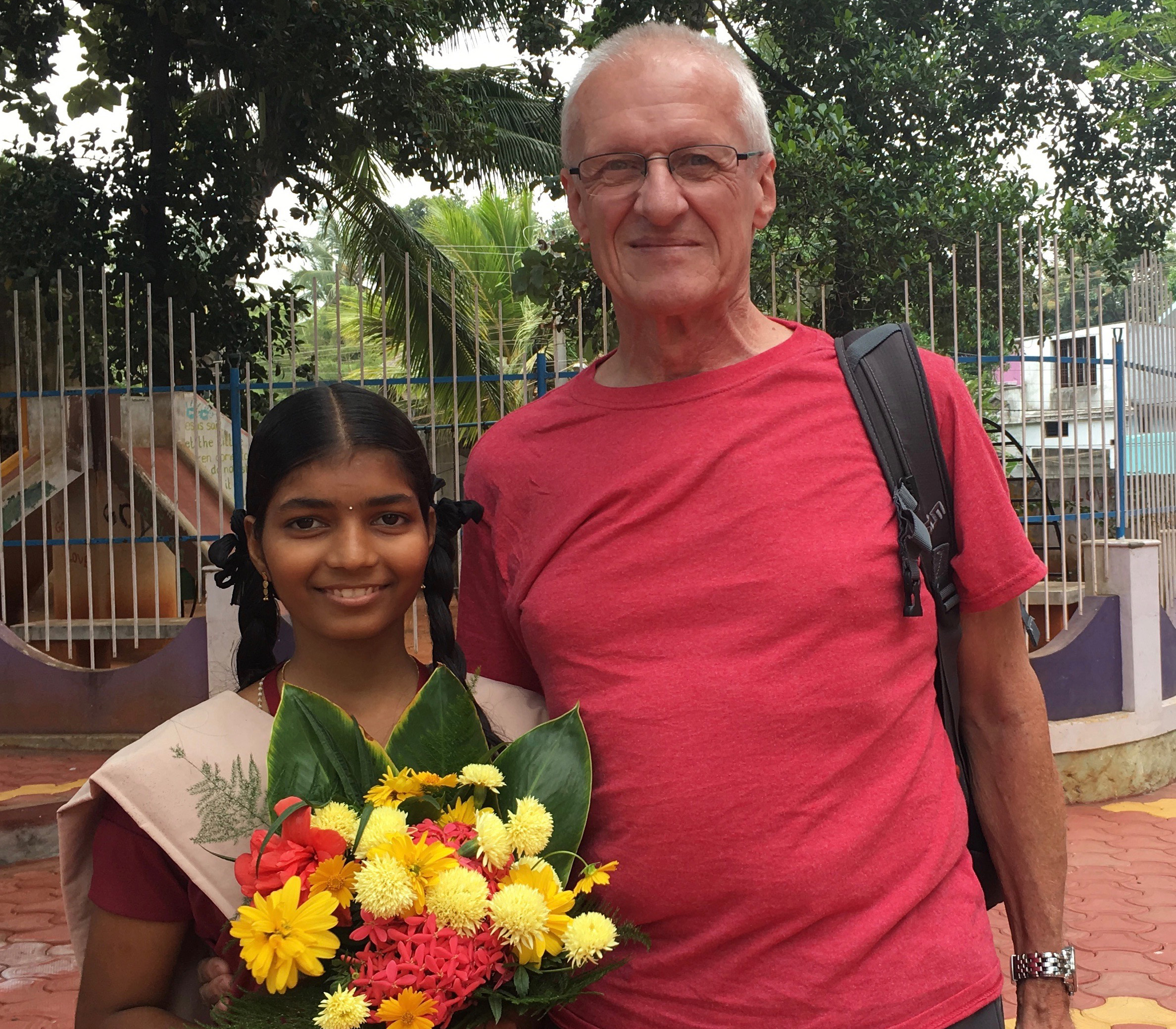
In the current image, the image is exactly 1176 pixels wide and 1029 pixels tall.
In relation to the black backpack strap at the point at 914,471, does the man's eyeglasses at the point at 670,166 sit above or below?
above

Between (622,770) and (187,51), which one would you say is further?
(187,51)

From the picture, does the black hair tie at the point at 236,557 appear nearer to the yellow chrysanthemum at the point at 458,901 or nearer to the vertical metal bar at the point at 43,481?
the yellow chrysanthemum at the point at 458,901

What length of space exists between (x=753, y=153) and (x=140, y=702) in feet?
20.3

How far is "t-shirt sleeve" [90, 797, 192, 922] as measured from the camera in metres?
1.50

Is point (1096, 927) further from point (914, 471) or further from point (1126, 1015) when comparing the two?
point (914, 471)

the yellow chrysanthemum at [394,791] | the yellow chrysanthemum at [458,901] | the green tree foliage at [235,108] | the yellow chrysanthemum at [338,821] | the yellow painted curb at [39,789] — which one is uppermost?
the green tree foliage at [235,108]

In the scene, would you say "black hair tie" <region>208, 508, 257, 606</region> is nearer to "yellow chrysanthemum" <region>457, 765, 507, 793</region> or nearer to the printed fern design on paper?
the printed fern design on paper

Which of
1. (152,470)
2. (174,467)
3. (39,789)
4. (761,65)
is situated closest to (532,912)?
(39,789)

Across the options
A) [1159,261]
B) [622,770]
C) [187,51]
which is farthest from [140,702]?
[1159,261]

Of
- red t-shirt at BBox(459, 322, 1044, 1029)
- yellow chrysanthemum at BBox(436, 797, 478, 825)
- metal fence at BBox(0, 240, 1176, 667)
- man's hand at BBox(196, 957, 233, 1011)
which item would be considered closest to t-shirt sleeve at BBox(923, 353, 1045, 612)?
red t-shirt at BBox(459, 322, 1044, 1029)

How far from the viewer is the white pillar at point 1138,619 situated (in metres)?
6.71

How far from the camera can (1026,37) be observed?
10891 mm

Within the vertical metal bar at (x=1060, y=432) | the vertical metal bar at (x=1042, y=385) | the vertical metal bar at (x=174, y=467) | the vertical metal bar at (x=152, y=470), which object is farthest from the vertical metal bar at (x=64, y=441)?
the vertical metal bar at (x=1060, y=432)

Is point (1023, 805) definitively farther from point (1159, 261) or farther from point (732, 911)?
point (1159, 261)
